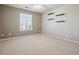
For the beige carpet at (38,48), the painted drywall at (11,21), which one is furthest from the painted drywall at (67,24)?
the painted drywall at (11,21)

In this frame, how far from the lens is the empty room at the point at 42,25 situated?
13.3 ft

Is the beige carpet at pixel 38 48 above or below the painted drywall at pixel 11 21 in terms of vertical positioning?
below

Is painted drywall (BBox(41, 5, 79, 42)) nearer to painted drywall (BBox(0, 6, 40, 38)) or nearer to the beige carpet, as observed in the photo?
the beige carpet

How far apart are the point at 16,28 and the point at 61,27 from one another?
321 centimetres

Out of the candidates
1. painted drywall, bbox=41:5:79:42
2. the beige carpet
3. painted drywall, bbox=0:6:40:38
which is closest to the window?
painted drywall, bbox=0:6:40:38

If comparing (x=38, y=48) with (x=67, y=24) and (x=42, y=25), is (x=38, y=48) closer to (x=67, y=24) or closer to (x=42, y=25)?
(x=67, y=24)

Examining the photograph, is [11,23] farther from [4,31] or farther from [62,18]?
[62,18]

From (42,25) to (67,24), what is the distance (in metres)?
3.22

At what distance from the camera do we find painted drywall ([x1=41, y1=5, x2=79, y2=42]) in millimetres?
4172

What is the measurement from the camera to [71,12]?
4426 millimetres

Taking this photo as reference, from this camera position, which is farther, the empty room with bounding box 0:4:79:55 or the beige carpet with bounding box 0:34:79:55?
the empty room with bounding box 0:4:79:55

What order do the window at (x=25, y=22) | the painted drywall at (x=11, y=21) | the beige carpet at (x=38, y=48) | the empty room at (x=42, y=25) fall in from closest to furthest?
the beige carpet at (x=38, y=48), the empty room at (x=42, y=25), the painted drywall at (x=11, y=21), the window at (x=25, y=22)

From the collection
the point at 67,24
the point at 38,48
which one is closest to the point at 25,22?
the point at 67,24

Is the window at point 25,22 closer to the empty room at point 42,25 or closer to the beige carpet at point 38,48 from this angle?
the empty room at point 42,25
